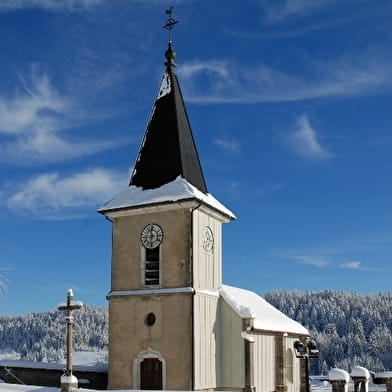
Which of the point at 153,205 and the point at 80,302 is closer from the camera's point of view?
the point at 80,302

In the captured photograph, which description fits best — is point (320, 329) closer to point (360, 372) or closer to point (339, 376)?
point (360, 372)

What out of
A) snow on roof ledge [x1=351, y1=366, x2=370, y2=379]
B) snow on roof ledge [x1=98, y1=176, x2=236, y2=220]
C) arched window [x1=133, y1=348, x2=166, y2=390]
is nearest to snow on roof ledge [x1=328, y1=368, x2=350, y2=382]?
snow on roof ledge [x1=351, y1=366, x2=370, y2=379]

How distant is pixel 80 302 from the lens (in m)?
22.5

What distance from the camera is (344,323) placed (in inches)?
5433

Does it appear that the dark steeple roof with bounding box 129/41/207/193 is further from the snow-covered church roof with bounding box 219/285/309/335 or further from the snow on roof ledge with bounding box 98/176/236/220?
the snow-covered church roof with bounding box 219/285/309/335

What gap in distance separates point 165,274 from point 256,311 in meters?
6.79

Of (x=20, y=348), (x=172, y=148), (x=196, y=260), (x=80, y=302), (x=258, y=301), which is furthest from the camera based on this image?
(x=20, y=348)

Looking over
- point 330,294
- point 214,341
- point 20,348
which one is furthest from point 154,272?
point 20,348

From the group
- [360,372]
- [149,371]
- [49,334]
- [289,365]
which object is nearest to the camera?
[360,372]

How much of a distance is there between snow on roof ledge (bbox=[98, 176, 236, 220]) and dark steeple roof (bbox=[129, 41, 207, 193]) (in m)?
0.41

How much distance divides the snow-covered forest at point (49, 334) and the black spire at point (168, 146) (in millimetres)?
129870

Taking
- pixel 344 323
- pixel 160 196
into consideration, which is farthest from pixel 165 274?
pixel 344 323

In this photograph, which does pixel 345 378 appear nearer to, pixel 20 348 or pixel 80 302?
pixel 80 302

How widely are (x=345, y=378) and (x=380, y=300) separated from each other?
136411mm
